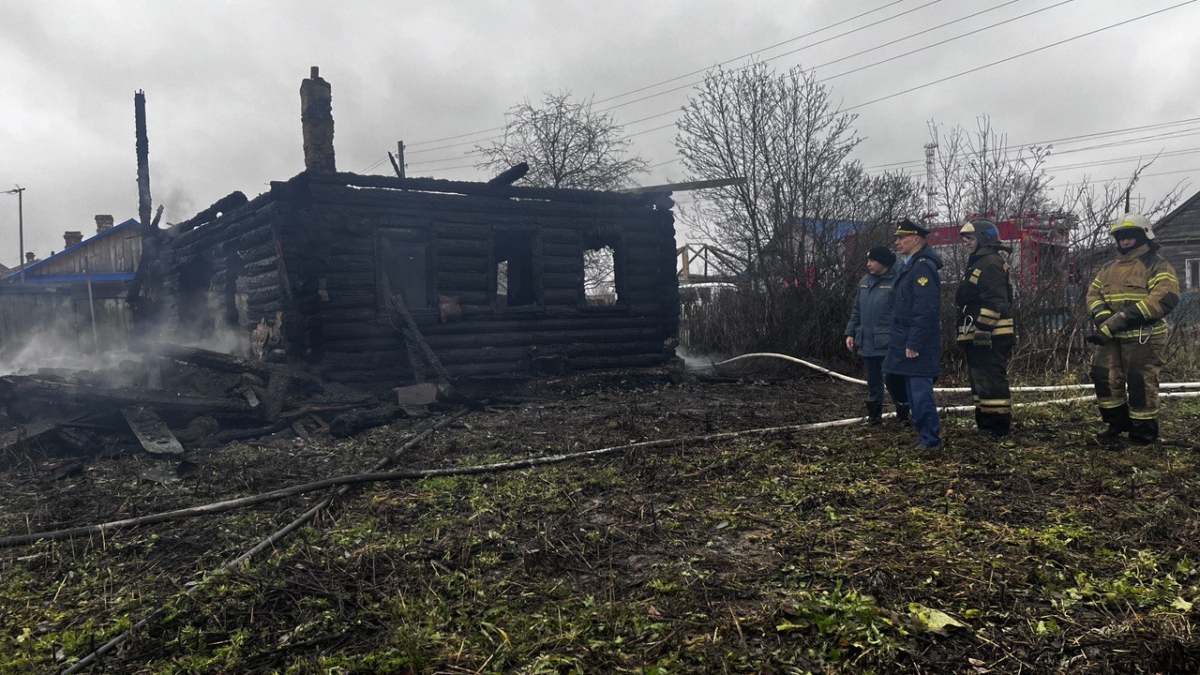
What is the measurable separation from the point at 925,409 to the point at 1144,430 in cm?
174

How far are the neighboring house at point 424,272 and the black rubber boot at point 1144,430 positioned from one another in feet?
28.4

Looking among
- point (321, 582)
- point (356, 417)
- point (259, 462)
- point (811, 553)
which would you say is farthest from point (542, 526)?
point (356, 417)

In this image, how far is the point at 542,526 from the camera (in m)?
4.20

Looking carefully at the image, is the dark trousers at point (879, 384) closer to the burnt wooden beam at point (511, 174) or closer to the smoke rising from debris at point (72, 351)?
the burnt wooden beam at point (511, 174)

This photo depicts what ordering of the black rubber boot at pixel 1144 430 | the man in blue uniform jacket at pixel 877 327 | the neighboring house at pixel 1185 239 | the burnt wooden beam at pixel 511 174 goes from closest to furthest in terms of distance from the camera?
the black rubber boot at pixel 1144 430
the man in blue uniform jacket at pixel 877 327
the burnt wooden beam at pixel 511 174
the neighboring house at pixel 1185 239

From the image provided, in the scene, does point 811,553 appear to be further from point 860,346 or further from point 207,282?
point 207,282

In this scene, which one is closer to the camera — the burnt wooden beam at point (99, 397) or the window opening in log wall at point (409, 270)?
the burnt wooden beam at point (99, 397)

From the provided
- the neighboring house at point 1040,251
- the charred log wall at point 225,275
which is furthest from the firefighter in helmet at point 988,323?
the charred log wall at point 225,275

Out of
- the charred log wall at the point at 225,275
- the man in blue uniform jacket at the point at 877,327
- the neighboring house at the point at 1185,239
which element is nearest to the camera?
the man in blue uniform jacket at the point at 877,327

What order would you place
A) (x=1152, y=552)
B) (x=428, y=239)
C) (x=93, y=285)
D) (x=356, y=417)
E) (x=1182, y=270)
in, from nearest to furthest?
(x=1152, y=552) < (x=356, y=417) < (x=428, y=239) < (x=93, y=285) < (x=1182, y=270)

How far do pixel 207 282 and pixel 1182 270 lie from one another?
32.7 metres

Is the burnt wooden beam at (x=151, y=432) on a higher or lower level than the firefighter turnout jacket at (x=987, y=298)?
lower

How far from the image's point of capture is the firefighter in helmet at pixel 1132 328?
5.45 m

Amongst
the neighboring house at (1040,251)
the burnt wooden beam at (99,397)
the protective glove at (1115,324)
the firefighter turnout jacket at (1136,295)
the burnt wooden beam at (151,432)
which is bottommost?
the burnt wooden beam at (151,432)
